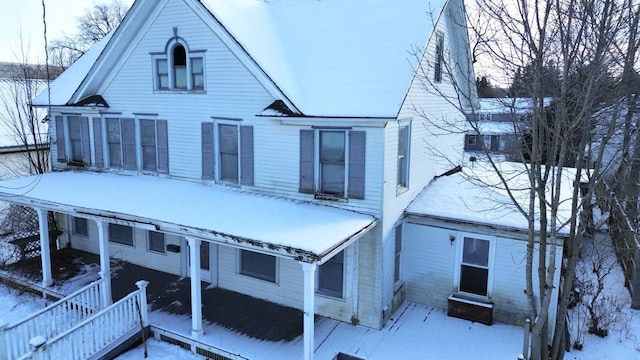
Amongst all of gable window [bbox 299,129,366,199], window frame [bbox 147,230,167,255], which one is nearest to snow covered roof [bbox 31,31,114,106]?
window frame [bbox 147,230,167,255]

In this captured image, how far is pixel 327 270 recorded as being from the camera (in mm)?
11625

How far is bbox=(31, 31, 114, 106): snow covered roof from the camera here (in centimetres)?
1544

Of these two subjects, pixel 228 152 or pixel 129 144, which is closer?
pixel 228 152

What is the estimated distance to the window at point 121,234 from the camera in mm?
15102

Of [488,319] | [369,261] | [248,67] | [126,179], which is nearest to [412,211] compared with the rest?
[369,261]

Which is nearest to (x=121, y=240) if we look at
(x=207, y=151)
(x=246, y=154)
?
(x=207, y=151)

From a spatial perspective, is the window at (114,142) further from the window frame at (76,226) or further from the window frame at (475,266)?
the window frame at (475,266)

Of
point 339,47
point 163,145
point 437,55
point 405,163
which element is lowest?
point 405,163

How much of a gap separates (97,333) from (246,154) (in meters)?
5.37

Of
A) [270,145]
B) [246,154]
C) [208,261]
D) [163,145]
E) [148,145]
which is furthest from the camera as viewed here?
[148,145]

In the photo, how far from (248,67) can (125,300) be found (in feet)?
20.6

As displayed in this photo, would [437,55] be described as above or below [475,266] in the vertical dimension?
above

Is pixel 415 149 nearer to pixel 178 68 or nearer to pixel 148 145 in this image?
pixel 178 68

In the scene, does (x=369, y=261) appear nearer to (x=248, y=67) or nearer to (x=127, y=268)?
(x=248, y=67)
